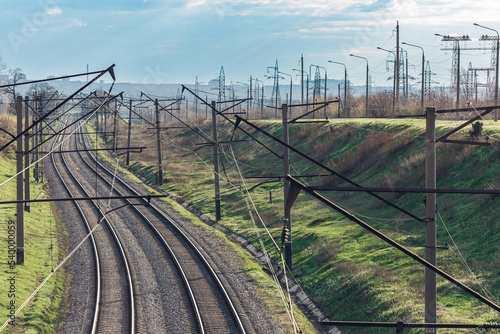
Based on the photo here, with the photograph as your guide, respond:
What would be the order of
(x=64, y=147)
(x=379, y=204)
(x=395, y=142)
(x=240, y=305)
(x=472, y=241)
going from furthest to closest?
(x=64, y=147)
(x=395, y=142)
(x=379, y=204)
(x=472, y=241)
(x=240, y=305)

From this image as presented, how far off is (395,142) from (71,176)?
30.4 m

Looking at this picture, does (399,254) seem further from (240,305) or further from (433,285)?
(433,285)

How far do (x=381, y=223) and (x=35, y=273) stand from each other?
1598 centimetres

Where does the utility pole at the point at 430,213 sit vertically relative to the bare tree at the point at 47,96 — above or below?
below

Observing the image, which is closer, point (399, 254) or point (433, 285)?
point (433, 285)

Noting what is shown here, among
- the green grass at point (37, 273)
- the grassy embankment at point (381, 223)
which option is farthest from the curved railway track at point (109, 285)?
the grassy embankment at point (381, 223)

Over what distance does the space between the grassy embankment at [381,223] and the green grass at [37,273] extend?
9374mm

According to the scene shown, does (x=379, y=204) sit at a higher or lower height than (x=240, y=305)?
higher

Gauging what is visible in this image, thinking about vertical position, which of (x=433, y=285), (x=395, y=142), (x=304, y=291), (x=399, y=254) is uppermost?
(x=395, y=142)

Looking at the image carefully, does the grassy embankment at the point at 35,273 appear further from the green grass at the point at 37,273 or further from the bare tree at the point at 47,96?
the bare tree at the point at 47,96

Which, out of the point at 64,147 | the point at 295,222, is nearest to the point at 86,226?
the point at 295,222

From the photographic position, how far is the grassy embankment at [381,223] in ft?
58.9

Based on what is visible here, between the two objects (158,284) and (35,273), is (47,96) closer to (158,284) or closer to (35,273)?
(35,273)

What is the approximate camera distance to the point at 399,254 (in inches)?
859
